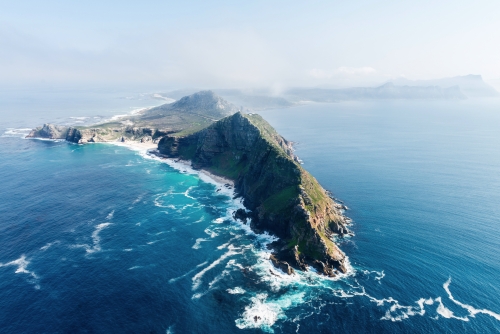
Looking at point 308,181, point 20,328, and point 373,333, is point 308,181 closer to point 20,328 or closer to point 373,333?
point 373,333

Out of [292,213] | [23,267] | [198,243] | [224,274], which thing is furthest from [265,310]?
[23,267]

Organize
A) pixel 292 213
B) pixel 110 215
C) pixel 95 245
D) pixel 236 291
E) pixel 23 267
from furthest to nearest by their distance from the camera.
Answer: pixel 110 215, pixel 292 213, pixel 95 245, pixel 23 267, pixel 236 291

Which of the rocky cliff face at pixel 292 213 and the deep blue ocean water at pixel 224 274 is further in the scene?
the rocky cliff face at pixel 292 213

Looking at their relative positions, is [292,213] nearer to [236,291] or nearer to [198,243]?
[198,243]

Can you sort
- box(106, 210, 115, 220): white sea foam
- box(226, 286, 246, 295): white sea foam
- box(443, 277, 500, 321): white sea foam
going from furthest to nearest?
box(106, 210, 115, 220): white sea foam → box(226, 286, 246, 295): white sea foam → box(443, 277, 500, 321): white sea foam

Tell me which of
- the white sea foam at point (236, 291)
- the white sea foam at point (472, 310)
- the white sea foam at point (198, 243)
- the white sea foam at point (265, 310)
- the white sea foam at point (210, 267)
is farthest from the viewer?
the white sea foam at point (198, 243)

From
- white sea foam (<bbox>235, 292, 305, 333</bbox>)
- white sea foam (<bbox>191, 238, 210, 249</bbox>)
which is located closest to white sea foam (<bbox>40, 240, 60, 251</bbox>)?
white sea foam (<bbox>191, 238, 210, 249</bbox>)

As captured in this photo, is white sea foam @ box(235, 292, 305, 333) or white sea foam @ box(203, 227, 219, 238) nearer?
white sea foam @ box(235, 292, 305, 333)

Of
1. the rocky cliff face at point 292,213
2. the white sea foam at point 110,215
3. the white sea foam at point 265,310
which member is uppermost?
the rocky cliff face at point 292,213

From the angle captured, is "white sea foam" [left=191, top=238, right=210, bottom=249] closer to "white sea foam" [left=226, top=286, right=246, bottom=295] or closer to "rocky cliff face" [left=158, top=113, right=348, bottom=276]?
"rocky cliff face" [left=158, top=113, right=348, bottom=276]

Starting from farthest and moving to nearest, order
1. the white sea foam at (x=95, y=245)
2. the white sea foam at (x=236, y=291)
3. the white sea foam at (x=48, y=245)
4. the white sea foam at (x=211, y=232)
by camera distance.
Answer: the white sea foam at (x=211, y=232) < the white sea foam at (x=48, y=245) < the white sea foam at (x=95, y=245) < the white sea foam at (x=236, y=291)

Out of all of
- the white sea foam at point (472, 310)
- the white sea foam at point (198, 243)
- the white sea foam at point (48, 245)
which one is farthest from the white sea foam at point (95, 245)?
the white sea foam at point (472, 310)

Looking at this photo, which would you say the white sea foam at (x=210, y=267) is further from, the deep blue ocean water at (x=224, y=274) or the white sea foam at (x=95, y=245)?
the white sea foam at (x=95, y=245)
